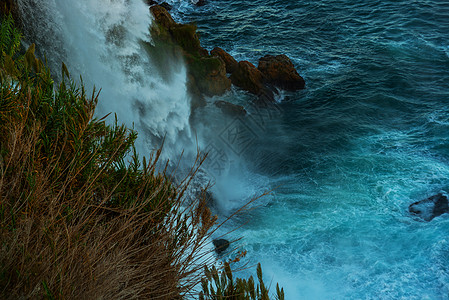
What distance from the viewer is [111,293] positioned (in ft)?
10.3

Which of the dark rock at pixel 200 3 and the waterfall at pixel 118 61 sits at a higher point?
the dark rock at pixel 200 3

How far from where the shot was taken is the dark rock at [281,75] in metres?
16.0

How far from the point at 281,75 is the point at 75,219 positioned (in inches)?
530

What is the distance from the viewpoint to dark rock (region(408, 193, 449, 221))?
386 inches

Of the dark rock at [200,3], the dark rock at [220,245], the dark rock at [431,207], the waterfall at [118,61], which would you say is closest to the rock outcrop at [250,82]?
the waterfall at [118,61]

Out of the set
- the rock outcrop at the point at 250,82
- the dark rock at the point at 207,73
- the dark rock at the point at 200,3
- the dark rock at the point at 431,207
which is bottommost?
the dark rock at the point at 431,207

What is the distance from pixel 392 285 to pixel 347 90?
9.52 m

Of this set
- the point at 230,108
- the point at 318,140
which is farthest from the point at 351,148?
the point at 230,108

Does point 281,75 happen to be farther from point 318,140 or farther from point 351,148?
point 351,148

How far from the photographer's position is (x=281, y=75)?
52.4 feet

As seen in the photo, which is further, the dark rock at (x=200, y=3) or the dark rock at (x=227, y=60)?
the dark rock at (x=200, y=3)

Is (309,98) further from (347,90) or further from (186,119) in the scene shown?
(186,119)

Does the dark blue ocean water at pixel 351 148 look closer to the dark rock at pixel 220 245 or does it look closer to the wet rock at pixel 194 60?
the dark rock at pixel 220 245

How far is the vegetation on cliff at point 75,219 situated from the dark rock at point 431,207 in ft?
24.1
